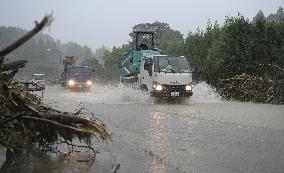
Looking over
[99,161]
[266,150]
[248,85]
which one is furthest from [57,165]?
[248,85]

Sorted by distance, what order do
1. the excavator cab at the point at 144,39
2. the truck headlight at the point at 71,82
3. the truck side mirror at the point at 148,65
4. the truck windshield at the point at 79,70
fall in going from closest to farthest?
the truck side mirror at the point at 148,65
the excavator cab at the point at 144,39
the truck headlight at the point at 71,82
the truck windshield at the point at 79,70

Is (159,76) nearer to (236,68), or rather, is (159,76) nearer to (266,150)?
(236,68)

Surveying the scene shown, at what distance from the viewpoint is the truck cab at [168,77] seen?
18625 millimetres

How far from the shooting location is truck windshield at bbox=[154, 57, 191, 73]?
749 inches

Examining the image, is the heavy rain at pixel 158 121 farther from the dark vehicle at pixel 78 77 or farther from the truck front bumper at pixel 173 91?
the dark vehicle at pixel 78 77

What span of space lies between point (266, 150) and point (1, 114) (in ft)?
15.6

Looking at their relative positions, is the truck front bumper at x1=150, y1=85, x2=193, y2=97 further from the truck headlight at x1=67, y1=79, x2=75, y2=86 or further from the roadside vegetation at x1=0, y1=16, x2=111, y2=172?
the truck headlight at x1=67, y1=79, x2=75, y2=86

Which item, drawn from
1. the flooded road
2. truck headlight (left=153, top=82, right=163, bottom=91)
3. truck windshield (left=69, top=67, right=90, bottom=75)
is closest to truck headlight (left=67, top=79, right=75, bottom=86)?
truck windshield (left=69, top=67, right=90, bottom=75)

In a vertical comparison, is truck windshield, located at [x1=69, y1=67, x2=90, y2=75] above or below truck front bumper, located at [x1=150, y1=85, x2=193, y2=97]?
above

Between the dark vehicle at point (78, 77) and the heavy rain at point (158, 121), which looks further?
the dark vehicle at point (78, 77)

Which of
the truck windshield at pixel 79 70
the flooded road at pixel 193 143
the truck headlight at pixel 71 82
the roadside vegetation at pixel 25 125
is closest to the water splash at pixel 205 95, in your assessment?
the flooded road at pixel 193 143

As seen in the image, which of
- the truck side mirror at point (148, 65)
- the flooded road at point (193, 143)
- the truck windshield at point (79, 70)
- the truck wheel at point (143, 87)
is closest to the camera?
the flooded road at point (193, 143)

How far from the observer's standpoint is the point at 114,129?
428 inches

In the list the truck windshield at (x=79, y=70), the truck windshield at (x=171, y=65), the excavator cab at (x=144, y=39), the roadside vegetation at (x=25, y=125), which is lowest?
the roadside vegetation at (x=25, y=125)
